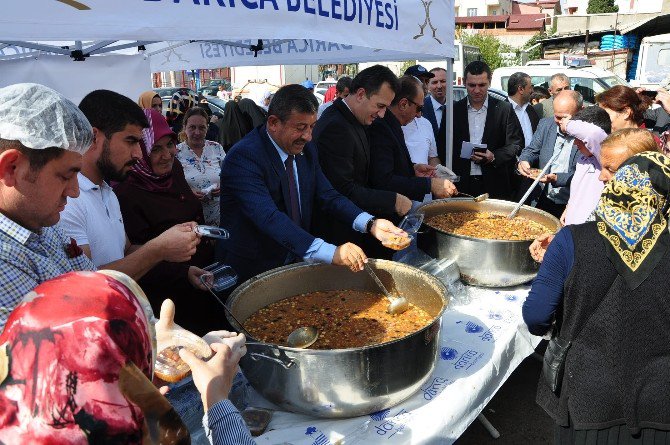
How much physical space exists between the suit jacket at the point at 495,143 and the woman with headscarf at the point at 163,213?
Answer: 2.71 meters

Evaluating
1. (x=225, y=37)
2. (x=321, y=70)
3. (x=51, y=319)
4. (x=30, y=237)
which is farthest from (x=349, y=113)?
(x=321, y=70)

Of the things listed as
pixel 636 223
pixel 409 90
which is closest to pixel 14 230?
pixel 636 223

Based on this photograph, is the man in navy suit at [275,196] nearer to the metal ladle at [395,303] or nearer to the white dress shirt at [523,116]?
the metal ladle at [395,303]

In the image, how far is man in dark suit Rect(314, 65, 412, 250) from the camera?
8.36 feet

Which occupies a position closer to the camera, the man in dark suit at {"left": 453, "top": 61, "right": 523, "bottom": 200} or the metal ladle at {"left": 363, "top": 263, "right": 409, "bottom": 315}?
the metal ladle at {"left": 363, "top": 263, "right": 409, "bottom": 315}

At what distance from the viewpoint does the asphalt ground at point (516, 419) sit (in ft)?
8.27

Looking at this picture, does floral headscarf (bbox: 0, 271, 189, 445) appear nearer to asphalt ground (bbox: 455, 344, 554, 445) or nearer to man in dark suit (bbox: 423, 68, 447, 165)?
asphalt ground (bbox: 455, 344, 554, 445)

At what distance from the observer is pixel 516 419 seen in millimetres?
2674

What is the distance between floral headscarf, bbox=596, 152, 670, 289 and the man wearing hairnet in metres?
1.34

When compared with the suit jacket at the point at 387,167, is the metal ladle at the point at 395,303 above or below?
below

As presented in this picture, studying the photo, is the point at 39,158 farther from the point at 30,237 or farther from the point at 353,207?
the point at 353,207

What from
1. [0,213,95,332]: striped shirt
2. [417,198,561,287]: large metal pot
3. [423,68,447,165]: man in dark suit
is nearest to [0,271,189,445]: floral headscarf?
[0,213,95,332]: striped shirt

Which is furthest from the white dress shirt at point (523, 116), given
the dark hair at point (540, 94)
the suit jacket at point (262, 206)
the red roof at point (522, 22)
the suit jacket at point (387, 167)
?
the red roof at point (522, 22)

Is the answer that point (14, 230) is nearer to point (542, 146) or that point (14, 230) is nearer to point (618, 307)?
point (618, 307)
